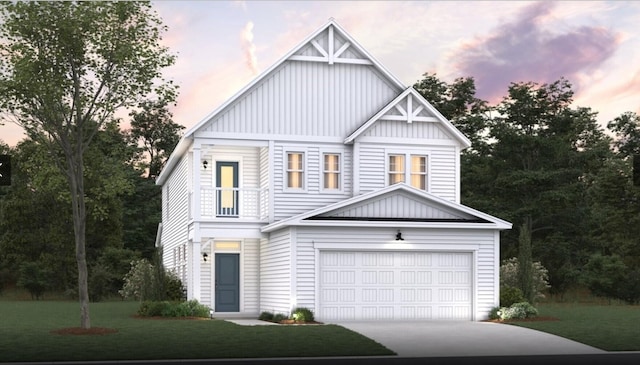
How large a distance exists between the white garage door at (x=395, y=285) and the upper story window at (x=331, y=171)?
16.0ft

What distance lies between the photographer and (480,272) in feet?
107

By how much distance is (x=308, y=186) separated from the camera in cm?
3572

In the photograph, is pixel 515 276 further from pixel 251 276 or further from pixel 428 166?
pixel 251 276

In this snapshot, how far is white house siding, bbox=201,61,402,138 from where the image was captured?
35250 millimetres

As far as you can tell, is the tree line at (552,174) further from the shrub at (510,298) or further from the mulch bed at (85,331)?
the mulch bed at (85,331)

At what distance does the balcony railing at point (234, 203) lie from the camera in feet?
117

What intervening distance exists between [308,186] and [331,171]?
113 cm

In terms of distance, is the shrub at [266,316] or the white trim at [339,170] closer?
the shrub at [266,316]

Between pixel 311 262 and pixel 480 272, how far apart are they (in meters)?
6.07

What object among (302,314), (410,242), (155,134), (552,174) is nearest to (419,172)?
(410,242)

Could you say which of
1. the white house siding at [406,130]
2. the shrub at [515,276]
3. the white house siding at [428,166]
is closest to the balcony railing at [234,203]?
Result: the white house siding at [428,166]

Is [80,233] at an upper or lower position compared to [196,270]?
upper

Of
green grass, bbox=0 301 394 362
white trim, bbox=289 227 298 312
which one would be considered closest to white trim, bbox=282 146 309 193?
white trim, bbox=289 227 298 312

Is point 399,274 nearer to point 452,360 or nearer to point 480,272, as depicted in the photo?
point 480,272
